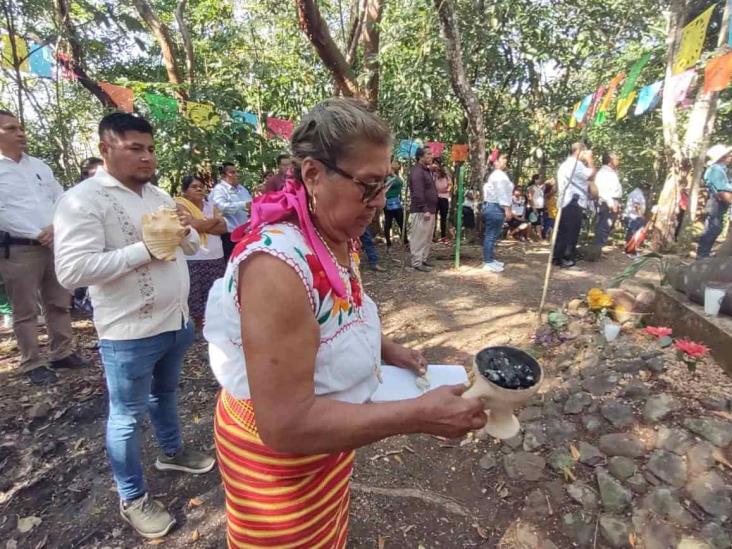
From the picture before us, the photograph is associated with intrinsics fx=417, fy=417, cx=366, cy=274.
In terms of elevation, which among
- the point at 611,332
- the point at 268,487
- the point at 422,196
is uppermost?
the point at 422,196

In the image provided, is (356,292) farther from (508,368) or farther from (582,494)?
(582,494)

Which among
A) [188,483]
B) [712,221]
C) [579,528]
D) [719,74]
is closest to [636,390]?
[579,528]

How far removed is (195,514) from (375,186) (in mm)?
2204

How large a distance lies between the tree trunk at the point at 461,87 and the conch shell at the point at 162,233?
20.1 ft

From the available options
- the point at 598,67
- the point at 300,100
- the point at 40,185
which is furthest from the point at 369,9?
the point at 598,67

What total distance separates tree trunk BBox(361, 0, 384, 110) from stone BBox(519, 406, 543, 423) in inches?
197

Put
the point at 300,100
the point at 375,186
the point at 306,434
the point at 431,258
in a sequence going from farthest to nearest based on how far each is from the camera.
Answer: the point at 300,100, the point at 431,258, the point at 375,186, the point at 306,434

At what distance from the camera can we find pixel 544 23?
8242 mm

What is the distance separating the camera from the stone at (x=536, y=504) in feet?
7.43

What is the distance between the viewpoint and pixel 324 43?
4.76 metres

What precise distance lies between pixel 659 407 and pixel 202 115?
599 centimetres

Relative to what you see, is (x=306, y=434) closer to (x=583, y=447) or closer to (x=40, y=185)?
(x=583, y=447)

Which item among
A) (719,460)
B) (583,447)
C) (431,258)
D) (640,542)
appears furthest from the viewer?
(431,258)

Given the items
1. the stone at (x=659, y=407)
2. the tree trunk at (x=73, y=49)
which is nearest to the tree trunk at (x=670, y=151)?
the stone at (x=659, y=407)
